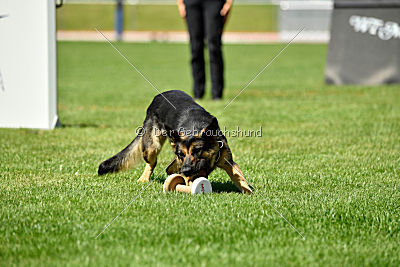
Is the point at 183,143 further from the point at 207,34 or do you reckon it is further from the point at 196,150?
the point at 207,34

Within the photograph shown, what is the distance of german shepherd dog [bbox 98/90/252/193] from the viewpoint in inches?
160

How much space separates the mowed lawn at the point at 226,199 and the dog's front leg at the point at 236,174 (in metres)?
0.14

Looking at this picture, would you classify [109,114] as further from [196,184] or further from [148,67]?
[148,67]

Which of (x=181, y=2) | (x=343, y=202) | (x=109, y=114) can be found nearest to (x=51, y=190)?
(x=343, y=202)

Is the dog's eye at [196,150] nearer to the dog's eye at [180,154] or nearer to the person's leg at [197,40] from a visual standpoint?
the dog's eye at [180,154]

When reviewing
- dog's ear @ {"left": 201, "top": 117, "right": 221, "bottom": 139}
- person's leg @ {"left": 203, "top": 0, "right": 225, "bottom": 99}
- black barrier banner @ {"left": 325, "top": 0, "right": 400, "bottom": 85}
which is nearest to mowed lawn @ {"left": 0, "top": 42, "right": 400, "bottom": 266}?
dog's ear @ {"left": 201, "top": 117, "right": 221, "bottom": 139}

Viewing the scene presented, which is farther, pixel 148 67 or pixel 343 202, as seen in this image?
pixel 148 67

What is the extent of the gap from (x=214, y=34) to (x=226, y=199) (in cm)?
605

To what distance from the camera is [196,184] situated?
4.26 metres

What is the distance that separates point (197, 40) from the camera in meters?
10.1

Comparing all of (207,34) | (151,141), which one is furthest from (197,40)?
(151,141)

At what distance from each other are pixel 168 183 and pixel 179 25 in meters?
49.0

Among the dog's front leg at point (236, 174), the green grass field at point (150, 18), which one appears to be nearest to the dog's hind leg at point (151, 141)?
the dog's front leg at point (236, 174)

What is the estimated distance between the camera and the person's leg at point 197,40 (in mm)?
9914
